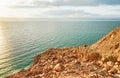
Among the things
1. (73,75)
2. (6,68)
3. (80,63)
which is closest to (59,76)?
(73,75)

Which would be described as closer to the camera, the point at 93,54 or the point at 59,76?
the point at 59,76

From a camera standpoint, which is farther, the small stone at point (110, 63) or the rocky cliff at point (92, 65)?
the small stone at point (110, 63)

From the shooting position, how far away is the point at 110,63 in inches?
1369

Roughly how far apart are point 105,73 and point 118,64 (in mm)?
4020

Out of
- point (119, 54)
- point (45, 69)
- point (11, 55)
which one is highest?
point (119, 54)

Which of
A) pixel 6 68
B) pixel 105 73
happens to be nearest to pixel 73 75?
pixel 105 73

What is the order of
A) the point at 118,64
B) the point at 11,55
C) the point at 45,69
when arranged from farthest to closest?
the point at 11,55
the point at 45,69
the point at 118,64

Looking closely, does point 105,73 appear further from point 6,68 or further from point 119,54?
point 6,68

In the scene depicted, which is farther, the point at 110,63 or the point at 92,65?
the point at 92,65

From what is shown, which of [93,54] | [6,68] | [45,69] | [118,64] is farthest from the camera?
[6,68]

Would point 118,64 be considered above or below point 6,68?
above

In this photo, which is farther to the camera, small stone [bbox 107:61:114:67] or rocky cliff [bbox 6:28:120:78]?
small stone [bbox 107:61:114:67]

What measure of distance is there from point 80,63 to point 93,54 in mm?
3482

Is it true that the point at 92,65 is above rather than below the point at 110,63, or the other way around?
below
